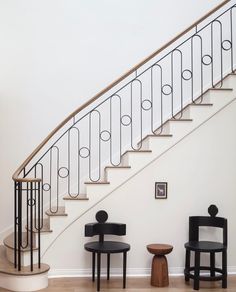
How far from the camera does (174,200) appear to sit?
6.02 metres

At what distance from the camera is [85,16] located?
23.4 feet

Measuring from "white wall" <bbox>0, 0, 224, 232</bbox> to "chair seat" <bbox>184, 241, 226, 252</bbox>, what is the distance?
274cm

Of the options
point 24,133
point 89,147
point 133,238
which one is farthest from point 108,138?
point 133,238

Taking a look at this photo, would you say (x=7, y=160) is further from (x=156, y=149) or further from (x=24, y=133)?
(x=156, y=149)

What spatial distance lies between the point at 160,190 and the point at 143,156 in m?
0.49

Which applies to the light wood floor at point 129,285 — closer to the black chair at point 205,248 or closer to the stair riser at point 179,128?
the black chair at point 205,248

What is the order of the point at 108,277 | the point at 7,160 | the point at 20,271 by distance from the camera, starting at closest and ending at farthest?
1. the point at 20,271
2. the point at 108,277
3. the point at 7,160

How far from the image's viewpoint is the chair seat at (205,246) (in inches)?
209

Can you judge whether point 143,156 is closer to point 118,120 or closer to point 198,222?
point 198,222

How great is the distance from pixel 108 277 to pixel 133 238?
0.57 m

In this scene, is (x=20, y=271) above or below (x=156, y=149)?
below

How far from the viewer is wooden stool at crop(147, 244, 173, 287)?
5520mm

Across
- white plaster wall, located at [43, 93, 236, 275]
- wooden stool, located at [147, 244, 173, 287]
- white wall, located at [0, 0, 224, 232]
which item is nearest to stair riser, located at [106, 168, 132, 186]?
white plaster wall, located at [43, 93, 236, 275]

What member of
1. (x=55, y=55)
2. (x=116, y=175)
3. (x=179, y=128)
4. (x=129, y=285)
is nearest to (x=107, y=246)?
(x=129, y=285)
